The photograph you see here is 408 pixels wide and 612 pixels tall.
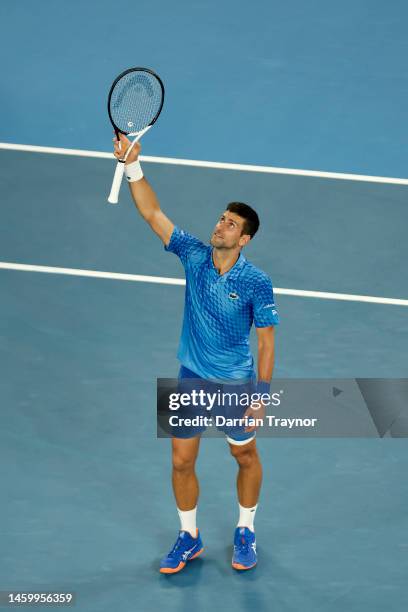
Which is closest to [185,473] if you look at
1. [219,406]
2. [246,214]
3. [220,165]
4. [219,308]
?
[219,406]

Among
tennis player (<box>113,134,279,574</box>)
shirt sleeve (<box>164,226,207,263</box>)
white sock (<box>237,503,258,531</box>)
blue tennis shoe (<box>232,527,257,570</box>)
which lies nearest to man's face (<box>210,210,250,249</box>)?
tennis player (<box>113,134,279,574</box>)

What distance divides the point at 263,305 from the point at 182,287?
13.3 ft

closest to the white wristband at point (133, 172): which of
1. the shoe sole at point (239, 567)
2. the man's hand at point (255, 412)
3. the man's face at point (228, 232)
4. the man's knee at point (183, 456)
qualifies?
the man's face at point (228, 232)

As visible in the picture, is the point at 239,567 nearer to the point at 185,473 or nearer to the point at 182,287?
the point at 185,473

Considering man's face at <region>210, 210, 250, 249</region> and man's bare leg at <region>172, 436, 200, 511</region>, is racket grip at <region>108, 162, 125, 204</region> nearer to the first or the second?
man's face at <region>210, 210, 250, 249</region>

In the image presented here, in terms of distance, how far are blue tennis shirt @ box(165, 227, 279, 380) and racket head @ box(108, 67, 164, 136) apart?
82cm

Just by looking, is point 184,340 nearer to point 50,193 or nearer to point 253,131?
point 50,193

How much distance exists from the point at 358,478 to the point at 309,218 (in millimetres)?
4063

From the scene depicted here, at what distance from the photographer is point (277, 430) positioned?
12680mm

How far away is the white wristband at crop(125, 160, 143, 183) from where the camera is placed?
10680 mm

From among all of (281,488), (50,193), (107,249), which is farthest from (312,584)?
(50,193)

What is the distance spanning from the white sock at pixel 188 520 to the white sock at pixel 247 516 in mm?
330

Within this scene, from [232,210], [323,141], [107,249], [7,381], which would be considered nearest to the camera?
[232,210]

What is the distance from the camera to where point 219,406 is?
10938 millimetres
